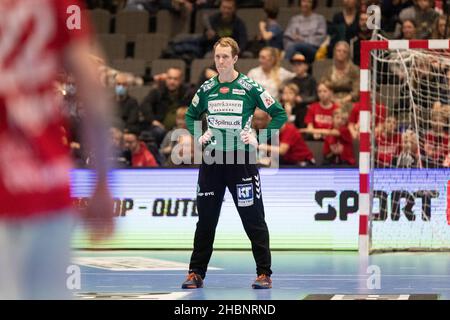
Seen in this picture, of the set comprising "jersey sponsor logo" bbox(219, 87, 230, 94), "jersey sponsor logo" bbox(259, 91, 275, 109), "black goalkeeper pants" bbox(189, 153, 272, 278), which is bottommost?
"black goalkeeper pants" bbox(189, 153, 272, 278)

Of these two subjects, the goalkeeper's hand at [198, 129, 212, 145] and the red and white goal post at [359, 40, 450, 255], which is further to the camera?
the red and white goal post at [359, 40, 450, 255]

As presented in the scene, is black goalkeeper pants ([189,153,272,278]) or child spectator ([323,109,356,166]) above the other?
child spectator ([323,109,356,166])

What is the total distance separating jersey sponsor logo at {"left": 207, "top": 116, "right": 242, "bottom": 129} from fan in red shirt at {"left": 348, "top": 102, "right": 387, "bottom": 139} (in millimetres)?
5494

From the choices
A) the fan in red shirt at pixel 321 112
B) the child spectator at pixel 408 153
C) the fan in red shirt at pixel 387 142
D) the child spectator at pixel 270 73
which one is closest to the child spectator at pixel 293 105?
the child spectator at pixel 270 73

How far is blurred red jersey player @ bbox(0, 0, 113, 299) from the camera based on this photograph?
3.63 m

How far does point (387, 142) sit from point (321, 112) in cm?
175

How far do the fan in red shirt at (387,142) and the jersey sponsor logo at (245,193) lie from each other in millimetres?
5339

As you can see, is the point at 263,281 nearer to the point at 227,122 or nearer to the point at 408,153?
the point at 227,122

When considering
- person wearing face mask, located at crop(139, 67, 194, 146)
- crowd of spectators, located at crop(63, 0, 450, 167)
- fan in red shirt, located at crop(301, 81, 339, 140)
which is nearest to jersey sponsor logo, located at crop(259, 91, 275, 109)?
crowd of spectators, located at crop(63, 0, 450, 167)

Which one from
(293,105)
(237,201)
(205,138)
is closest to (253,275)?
(237,201)

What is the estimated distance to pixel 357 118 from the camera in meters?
16.5

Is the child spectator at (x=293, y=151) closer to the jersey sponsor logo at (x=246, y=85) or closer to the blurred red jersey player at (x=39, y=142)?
the jersey sponsor logo at (x=246, y=85)

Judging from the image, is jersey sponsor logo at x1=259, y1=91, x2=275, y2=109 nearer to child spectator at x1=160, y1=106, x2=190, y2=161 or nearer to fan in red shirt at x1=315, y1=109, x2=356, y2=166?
fan in red shirt at x1=315, y1=109, x2=356, y2=166

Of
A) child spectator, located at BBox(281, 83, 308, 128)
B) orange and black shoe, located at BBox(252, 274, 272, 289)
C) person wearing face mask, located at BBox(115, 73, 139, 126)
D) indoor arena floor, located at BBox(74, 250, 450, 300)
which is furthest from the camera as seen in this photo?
person wearing face mask, located at BBox(115, 73, 139, 126)
